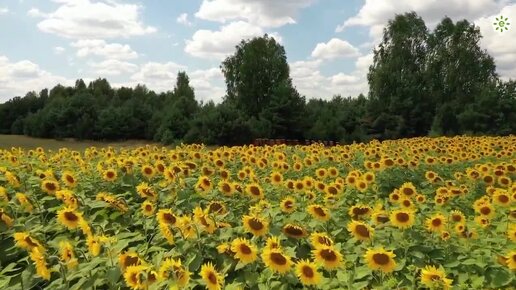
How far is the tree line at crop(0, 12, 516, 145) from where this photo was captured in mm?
39844

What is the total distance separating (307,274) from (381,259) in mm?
521

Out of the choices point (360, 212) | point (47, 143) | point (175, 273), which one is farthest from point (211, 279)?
point (47, 143)

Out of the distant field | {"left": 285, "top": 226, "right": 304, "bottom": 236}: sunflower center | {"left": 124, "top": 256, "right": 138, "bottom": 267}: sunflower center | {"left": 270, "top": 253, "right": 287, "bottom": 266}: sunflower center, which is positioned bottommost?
the distant field

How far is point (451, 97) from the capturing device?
163 feet

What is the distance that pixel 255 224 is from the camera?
4.07 m

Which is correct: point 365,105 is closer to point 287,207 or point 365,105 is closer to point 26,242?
point 287,207

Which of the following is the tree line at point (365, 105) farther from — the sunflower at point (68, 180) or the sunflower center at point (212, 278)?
the sunflower center at point (212, 278)

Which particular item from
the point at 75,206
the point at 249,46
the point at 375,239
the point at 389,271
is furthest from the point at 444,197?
the point at 249,46

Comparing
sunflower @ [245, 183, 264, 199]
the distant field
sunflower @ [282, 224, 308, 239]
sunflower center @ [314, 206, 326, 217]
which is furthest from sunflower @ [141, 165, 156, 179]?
the distant field

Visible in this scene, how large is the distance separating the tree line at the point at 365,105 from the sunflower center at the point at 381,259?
33907mm

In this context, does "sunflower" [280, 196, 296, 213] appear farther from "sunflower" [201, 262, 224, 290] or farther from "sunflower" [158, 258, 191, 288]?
"sunflower" [158, 258, 191, 288]

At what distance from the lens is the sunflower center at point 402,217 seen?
14.4 feet

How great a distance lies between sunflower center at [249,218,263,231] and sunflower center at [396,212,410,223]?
3.72 ft

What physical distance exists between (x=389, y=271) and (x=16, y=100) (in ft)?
271
